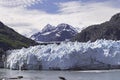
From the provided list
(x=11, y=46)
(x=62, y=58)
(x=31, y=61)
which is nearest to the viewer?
(x=62, y=58)

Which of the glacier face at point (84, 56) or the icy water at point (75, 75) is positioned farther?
the glacier face at point (84, 56)

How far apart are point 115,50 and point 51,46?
50.2ft

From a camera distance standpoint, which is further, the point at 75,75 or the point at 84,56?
the point at 84,56

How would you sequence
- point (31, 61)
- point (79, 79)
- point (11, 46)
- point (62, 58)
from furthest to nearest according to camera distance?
point (11, 46) → point (31, 61) → point (62, 58) → point (79, 79)

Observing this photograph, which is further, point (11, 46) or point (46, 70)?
point (11, 46)

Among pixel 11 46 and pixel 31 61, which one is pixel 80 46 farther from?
pixel 11 46

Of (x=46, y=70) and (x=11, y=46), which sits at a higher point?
(x=11, y=46)

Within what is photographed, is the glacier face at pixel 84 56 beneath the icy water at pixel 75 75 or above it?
above

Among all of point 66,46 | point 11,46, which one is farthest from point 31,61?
point 11,46

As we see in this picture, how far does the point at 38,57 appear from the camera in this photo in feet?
297

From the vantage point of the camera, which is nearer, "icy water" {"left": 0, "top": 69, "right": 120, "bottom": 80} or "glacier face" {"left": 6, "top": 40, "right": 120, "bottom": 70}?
"icy water" {"left": 0, "top": 69, "right": 120, "bottom": 80}

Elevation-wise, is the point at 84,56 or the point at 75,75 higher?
the point at 84,56

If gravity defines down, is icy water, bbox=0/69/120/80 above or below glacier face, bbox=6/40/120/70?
below

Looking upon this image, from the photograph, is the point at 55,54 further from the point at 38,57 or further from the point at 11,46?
the point at 11,46
